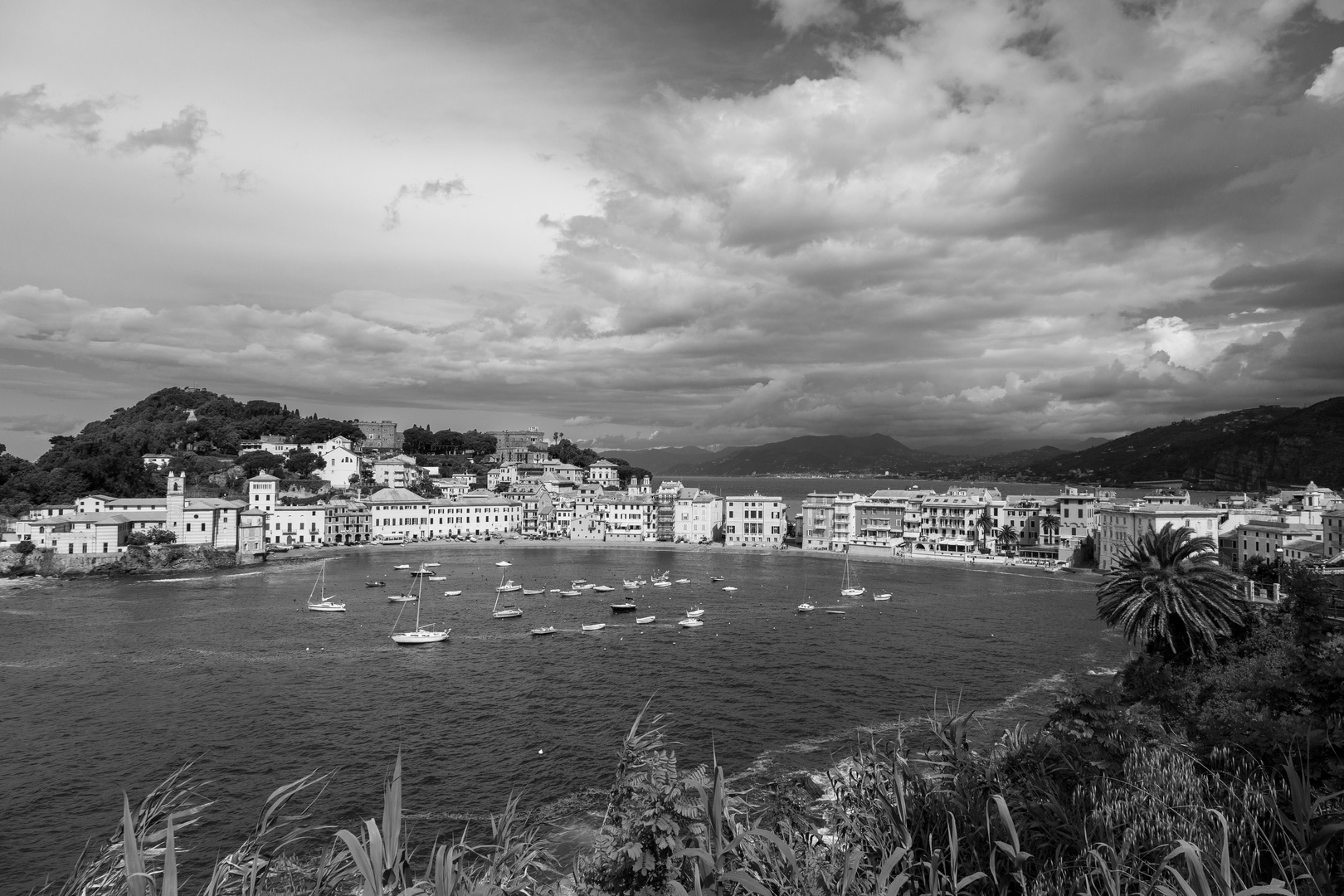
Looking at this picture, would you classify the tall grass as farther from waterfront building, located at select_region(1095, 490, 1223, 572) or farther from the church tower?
the church tower

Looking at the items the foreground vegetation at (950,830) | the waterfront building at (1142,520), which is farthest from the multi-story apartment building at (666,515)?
the foreground vegetation at (950,830)

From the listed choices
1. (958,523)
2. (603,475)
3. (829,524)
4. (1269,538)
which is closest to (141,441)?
(603,475)

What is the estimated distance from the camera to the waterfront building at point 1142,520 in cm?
5812

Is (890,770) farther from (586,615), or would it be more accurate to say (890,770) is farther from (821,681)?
(586,615)

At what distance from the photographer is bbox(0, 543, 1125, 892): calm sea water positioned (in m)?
20.0

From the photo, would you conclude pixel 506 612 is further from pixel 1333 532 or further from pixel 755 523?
pixel 1333 532

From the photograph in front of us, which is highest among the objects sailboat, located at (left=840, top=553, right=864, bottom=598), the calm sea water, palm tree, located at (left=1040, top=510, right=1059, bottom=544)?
palm tree, located at (left=1040, top=510, right=1059, bottom=544)

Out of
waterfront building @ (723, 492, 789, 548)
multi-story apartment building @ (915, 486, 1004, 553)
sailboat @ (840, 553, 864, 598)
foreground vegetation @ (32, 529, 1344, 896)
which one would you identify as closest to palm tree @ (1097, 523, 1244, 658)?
foreground vegetation @ (32, 529, 1344, 896)

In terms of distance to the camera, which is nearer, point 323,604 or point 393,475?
point 323,604

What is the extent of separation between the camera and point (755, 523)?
287 ft

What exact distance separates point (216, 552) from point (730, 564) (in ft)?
154

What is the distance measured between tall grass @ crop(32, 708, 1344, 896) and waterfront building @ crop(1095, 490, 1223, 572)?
5203cm

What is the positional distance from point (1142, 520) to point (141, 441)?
391 ft

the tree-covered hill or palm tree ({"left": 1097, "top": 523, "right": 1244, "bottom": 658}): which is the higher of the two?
the tree-covered hill
